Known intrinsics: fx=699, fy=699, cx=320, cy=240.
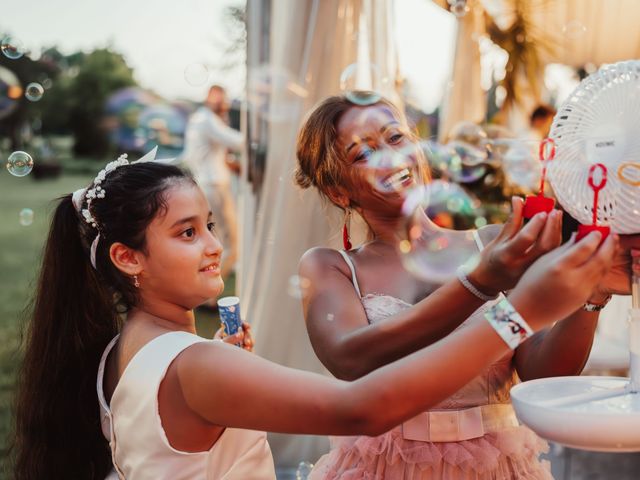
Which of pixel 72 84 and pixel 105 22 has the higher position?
pixel 105 22

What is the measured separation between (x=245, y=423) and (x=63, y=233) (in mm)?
610

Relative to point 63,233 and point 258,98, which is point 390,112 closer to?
point 63,233

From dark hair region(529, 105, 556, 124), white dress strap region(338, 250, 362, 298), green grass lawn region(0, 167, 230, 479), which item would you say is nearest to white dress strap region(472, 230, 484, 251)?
white dress strap region(338, 250, 362, 298)

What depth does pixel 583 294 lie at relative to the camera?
2.79ft

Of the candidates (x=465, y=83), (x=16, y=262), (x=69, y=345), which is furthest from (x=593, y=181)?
(x=16, y=262)

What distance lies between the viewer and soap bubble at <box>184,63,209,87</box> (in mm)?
2992

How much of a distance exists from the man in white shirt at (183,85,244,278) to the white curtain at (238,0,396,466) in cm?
290

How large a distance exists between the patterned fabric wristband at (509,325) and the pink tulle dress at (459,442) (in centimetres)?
45

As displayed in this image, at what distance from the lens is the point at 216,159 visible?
644 cm

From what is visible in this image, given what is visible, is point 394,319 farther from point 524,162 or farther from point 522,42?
point 522,42

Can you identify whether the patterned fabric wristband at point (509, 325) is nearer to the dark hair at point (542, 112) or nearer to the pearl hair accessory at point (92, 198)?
the pearl hair accessory at point (92, 198)

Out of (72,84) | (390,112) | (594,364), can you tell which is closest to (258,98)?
(390,112)

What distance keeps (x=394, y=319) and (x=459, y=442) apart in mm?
336

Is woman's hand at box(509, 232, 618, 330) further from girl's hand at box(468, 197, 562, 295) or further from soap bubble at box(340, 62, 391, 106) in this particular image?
soap bubble at box(340, 62, 391, 106)
